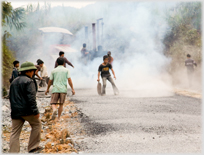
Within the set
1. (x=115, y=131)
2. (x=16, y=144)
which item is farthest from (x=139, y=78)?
(x=16, y=144)

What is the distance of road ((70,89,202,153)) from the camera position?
456 centimetres

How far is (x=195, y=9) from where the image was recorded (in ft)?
63.6

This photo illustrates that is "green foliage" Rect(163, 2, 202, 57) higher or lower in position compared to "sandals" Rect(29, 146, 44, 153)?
higher

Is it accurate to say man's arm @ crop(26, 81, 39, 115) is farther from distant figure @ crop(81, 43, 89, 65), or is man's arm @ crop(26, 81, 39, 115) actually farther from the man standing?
distant figure @ crop(81, 43, 89, 65)

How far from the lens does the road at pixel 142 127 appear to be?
15.0 feet

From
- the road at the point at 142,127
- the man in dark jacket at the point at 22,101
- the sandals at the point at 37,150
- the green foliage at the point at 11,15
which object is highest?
the green foliage at the point at 11,15

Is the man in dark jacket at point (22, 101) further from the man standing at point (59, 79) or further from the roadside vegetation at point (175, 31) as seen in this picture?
the roadside vegetation at point (175, 31)

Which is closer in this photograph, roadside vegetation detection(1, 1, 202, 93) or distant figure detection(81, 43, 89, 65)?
roadside vegetation detection(1, 1, 202, 93)

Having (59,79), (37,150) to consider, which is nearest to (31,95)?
(37,150)

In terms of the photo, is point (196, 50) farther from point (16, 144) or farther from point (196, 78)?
point (16, 144)

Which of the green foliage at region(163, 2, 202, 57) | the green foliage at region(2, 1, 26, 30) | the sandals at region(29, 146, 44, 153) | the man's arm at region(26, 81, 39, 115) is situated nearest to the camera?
the man's arm at region(26, 81, 39, 115)

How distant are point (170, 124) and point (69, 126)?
231cm

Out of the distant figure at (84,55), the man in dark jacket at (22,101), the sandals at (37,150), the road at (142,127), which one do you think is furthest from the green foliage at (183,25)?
the man in dark jacket at (22,101)

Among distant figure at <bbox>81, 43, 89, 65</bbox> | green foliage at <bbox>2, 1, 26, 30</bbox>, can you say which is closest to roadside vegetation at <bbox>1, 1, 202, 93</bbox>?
green foliage at <bbox>2, 1, 26, 30</bbox>
